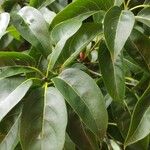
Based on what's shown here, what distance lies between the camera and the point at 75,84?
0.73 metres

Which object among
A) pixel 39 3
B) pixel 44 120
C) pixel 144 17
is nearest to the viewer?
pixel 44 120

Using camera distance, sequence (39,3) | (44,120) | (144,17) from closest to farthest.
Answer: (44,120), (144,17), (39,3)

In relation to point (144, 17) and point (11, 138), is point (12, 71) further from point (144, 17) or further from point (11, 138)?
point (144, 17)

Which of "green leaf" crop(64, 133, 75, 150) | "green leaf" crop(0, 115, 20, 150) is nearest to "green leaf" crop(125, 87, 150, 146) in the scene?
"green leaf" crop(64, 133, 75, 150)

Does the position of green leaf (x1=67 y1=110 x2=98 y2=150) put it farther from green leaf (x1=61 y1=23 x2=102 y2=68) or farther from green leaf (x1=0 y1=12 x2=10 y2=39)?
green leaf (x1=0 y1=12 x2=10 y2=39)

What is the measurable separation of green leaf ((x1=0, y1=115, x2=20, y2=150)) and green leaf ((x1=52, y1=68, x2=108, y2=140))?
132mm

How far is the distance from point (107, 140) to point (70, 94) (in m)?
0.23

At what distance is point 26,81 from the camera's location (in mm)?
745

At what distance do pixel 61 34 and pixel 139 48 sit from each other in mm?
166

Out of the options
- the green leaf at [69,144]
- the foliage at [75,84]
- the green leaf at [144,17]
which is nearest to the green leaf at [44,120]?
the foliage at [75,84]

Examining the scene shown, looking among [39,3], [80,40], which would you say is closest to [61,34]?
[80,40]

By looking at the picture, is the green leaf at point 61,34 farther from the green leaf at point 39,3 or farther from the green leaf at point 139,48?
the green leaf at point 39,3

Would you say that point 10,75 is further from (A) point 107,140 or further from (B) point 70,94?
(A) point 107,140

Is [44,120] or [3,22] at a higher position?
[3,22]
